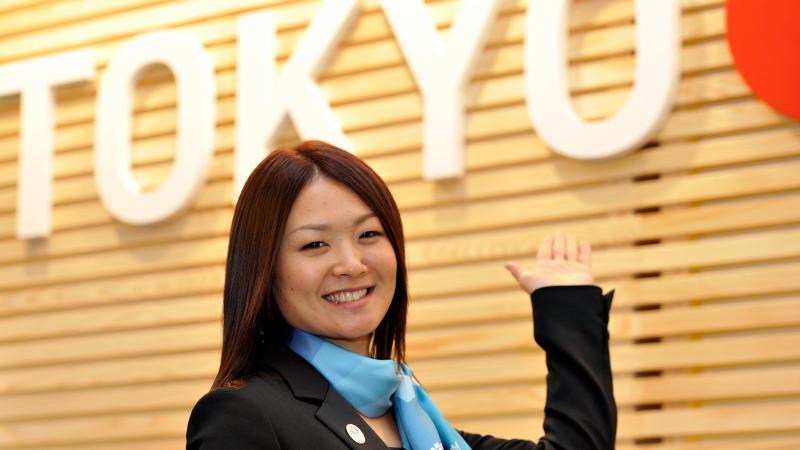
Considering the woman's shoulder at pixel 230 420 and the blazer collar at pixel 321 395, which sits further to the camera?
the blazer collar at pixel 321 395

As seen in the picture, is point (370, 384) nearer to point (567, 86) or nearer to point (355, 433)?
point (355, 433)

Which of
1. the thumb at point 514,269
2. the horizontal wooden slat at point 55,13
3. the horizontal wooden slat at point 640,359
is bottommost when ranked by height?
the horizontal wooden slat at point 640,359

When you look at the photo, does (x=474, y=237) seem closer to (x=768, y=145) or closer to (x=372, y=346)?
(x=768, y=145)

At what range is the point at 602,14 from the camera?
4418 millimetres

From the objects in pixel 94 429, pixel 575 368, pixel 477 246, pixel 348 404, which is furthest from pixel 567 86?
pixel 94 429

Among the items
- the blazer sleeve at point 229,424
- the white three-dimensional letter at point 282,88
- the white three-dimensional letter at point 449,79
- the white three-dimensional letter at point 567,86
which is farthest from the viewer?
the white three-dimensional letter at point 282,88

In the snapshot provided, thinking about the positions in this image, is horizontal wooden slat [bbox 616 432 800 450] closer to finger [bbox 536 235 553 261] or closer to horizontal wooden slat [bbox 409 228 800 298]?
horizontal wooden slat [bbox 409 228 800 298]

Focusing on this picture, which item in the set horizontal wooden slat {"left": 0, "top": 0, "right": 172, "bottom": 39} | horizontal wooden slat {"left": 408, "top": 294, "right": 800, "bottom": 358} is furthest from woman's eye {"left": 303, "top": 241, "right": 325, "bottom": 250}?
horizontal wooden slat {"left": 0, "top": 0, "right": 172, "bottom": 39}

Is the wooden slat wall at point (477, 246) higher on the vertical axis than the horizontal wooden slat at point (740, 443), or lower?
higher

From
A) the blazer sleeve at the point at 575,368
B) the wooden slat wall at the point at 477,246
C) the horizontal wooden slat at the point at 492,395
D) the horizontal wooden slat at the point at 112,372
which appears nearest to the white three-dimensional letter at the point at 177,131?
the wooden slat wall at the point at 477,246

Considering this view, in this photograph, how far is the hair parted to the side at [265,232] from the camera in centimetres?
245

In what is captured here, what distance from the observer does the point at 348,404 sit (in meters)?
2.49

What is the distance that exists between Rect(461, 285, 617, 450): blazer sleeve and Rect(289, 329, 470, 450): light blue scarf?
0.25m

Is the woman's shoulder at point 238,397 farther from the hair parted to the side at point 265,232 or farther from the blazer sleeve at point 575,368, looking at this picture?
the blazer sleeve at point 575,368
